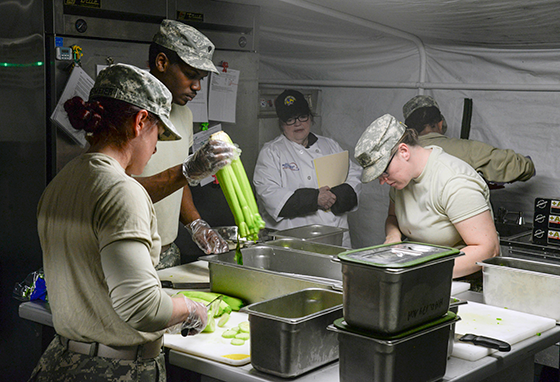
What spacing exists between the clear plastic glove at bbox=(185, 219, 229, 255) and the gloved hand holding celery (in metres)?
0.18

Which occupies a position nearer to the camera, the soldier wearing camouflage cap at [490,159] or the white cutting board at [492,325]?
the white cutting board at [492,325]

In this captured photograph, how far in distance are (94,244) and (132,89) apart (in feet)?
1.42

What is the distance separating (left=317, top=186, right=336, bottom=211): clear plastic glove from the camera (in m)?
4.37

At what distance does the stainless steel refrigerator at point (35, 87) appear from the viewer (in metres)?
3.31

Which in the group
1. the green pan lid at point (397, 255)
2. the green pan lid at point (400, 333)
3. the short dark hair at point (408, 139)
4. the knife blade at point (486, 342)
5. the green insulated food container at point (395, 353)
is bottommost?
the knife blade at point (486, 342)

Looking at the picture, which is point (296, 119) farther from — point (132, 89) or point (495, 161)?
point (132, 89)

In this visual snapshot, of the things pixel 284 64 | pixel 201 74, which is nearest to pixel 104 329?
pixel 201 74

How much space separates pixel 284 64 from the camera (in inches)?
218

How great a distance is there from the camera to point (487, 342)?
1.98 m

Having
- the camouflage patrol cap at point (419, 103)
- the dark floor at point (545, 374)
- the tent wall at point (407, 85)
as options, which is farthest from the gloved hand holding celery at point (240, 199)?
the camouflage patrol cap at point (419, 103)

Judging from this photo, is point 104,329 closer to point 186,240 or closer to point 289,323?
point 289,323

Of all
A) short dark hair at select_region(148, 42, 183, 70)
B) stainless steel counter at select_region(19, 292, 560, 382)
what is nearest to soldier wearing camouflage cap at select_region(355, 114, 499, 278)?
stainless steel counter at select_region(19, 292, 560, 382)

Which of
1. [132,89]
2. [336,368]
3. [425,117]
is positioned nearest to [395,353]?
[336,368]

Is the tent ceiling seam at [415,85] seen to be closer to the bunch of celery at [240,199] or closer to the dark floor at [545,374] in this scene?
the dark floor at [545,374]
